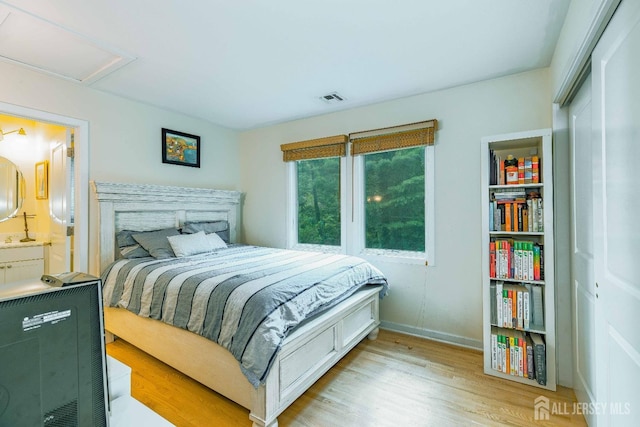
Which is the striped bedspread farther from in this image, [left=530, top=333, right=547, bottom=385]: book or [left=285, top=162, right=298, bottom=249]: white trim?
[left=530, top=333, right=547, bottom=385]: book

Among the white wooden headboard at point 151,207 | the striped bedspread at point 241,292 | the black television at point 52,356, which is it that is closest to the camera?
the black television at point 52,356

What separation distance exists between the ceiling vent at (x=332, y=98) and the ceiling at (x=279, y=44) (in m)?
0.06

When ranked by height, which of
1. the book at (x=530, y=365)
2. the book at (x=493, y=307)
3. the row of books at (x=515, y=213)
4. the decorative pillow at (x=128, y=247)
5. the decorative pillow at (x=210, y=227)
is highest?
the row of books at (x=515, y=213)

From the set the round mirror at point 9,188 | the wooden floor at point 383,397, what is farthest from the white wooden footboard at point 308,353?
the round mirror at point 9,188

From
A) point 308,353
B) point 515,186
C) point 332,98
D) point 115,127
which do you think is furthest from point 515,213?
point 115,127

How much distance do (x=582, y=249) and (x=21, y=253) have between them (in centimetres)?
510

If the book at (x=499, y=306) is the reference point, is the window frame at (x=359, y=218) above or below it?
above

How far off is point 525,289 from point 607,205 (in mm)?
1152

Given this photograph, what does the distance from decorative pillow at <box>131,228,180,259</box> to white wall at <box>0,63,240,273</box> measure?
0.39 metres

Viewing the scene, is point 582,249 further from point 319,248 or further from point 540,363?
point 319,248

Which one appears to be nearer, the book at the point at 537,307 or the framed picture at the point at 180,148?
the book at the point at 537,307

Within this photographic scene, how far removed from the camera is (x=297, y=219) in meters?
3.79

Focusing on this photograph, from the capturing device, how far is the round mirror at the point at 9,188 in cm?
290

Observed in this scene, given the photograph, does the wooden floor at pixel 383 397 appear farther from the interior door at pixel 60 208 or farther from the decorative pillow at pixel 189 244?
the interior door at pixel 60 208
